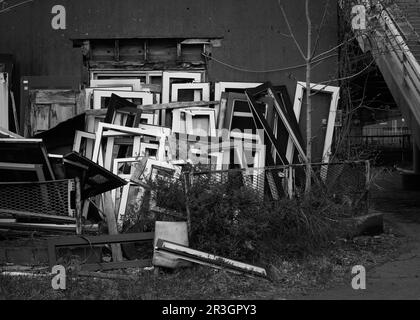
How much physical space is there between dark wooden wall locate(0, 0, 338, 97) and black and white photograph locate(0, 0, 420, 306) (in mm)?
28

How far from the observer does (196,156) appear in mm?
9766

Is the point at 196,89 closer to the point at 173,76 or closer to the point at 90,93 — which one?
the point at 173,76

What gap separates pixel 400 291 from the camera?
6.40 m

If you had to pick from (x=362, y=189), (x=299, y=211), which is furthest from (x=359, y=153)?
(x=299, y=211)

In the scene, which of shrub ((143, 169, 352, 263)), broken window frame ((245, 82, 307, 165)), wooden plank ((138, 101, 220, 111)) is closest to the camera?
shrub ((143, 169, 352, 263))

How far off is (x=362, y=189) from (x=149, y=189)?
401 cm

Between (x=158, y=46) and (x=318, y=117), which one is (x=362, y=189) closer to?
(x=318, y=117)

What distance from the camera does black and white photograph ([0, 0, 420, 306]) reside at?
6.64m

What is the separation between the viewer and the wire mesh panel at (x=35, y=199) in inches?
297

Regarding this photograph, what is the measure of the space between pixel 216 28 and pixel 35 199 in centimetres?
509

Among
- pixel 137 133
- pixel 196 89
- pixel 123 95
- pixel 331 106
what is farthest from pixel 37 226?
pixel 331 106

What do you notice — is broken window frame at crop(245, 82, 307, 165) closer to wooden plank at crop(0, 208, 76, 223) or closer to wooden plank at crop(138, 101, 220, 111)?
wooden plank at crop(138, 101, 220, 111)

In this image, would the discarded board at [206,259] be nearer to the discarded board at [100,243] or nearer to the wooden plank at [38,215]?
the discarded board at [100,243]

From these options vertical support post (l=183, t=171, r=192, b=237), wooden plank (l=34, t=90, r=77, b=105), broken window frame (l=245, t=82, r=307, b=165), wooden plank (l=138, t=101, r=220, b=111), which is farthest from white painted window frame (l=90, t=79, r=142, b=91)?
vertical support post (l=183, t=171, r=192, b=237)
